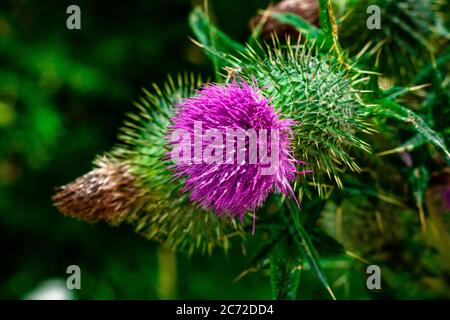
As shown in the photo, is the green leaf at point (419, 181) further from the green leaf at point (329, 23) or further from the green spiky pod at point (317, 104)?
the green leaf at point (329, 23)

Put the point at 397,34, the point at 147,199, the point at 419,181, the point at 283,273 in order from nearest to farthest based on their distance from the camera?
the point at 283,273 < the point at 419,181 < the point at 147,199 < the point at 397,34

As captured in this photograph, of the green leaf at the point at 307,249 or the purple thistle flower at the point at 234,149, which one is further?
the green leaf at the point at 307,249

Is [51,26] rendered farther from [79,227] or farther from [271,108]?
[271,108]

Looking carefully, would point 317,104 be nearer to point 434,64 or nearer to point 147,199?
point 434,64

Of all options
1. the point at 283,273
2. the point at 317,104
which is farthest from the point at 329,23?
the point at 283,273

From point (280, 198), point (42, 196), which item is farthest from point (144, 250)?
point (280, 198)

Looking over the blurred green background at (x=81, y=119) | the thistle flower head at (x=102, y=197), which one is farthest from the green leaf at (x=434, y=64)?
the blurred green background at (x=81, y=119)
